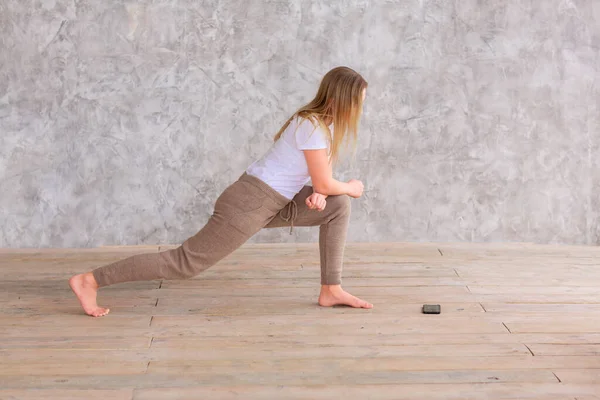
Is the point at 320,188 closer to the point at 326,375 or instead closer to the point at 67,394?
the point at 326,375

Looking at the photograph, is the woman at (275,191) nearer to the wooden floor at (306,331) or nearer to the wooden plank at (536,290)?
the wooden floor at (306,331)

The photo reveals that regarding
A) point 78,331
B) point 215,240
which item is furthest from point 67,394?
point 215,240

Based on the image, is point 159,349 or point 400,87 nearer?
point 159,349

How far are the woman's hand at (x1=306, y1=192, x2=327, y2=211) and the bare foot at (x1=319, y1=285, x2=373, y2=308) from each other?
0.30m

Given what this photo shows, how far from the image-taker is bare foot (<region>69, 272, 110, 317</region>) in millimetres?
2639

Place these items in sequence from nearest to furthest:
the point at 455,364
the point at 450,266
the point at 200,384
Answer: the point at 200,384, the point at 455,364, the point at 450,266

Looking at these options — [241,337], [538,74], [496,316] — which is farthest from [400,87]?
[241,337]

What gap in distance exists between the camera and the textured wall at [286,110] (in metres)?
3.46

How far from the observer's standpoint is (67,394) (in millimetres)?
2029

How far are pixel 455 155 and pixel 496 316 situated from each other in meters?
1.12

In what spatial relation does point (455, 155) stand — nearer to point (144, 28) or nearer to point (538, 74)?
point (538, 74)

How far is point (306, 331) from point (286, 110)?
1299 millimetres

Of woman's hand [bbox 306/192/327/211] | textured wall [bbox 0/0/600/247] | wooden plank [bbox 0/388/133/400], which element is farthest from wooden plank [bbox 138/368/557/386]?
textured wall [bbox 0/0/600/247]

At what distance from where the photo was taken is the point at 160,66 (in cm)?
348
